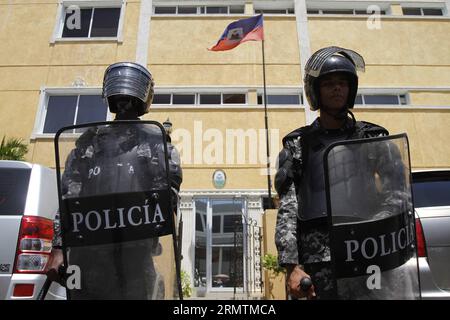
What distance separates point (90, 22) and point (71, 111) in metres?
3.96

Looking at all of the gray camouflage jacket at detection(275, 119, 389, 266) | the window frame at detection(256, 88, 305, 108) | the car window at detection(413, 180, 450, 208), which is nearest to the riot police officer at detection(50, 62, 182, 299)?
the gray camouflage jacket at detection(275, 119, 389, 266)

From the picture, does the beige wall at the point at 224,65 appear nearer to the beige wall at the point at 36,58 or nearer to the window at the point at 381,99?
the beige wall at the point at 36,58

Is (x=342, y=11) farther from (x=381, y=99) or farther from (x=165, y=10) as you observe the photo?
(x=165, y=10)

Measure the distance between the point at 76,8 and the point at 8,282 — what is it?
45.8 feet

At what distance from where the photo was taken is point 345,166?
63.5 inches

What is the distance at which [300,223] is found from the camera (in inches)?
74.1

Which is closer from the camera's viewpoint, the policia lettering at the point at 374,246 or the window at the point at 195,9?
the policia lettering at the point at 374,246

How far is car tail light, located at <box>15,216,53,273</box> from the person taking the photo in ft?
8.52

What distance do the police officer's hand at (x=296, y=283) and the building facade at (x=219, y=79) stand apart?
8203mm

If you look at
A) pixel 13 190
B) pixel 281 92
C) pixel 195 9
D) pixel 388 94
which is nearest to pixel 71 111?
pixel 195 9

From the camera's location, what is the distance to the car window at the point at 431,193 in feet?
9.32

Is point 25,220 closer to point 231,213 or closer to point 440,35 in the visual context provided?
point 231,213

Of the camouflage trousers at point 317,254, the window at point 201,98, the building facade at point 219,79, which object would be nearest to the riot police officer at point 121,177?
the camouflage trousers at point 317,254

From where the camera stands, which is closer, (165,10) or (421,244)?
(421,244)
